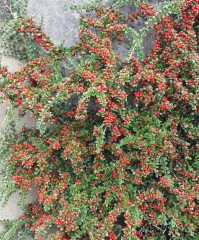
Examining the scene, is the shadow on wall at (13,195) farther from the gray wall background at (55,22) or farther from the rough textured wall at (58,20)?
the rough textured wall at (58,20)

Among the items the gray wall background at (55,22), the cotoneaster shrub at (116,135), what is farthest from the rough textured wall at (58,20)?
the cotoneaster shrub at (116,135)

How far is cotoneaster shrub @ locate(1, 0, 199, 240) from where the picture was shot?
2504mm

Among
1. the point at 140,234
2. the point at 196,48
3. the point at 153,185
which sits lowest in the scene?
the point at 140,234

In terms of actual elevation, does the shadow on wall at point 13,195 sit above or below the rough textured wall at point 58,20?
below

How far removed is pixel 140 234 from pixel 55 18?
72.6 inches

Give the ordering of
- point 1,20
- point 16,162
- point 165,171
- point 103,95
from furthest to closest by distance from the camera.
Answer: point 1,20 < point 16,162 < point 165,171 < point 103,95

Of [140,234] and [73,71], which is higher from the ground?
[73,71]

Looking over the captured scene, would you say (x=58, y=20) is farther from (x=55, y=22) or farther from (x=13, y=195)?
(x=13, y=195)

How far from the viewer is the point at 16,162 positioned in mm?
2732

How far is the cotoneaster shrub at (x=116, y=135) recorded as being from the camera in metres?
2.50

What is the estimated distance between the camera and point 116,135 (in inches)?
99.8

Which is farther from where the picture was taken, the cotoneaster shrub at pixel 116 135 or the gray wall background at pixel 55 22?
the gray wall background at pixel 55 22

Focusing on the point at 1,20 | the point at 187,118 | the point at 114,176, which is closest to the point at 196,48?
the point at 187,118

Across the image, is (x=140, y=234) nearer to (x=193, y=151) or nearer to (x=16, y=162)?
(x=193, y=151)
